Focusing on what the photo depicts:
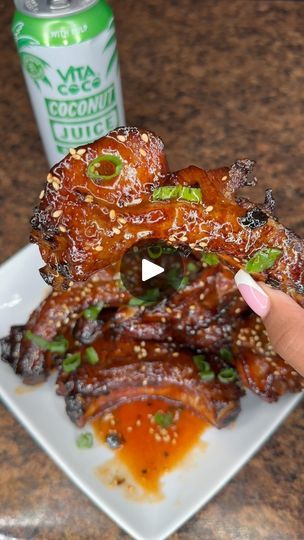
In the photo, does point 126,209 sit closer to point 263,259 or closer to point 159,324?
point 263,259

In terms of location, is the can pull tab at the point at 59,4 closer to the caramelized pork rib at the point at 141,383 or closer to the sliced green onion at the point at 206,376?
the caramelized pork rib at the point at 141,383

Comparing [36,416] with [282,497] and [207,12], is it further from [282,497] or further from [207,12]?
[207,12]

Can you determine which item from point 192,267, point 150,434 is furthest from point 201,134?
point 150,434

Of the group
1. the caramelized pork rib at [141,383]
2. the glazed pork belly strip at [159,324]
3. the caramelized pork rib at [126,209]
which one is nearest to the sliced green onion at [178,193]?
the caramelized pork rib at [126,209]

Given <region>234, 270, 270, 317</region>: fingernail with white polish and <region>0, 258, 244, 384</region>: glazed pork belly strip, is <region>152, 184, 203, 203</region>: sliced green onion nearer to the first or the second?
<region>234, 270, 270, 317</region>: fingernail with white polish

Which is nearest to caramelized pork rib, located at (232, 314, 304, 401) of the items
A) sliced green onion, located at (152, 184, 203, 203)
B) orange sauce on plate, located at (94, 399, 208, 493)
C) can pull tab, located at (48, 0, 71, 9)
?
orange sauce on plate, located at (94, 399, 208, 493)
